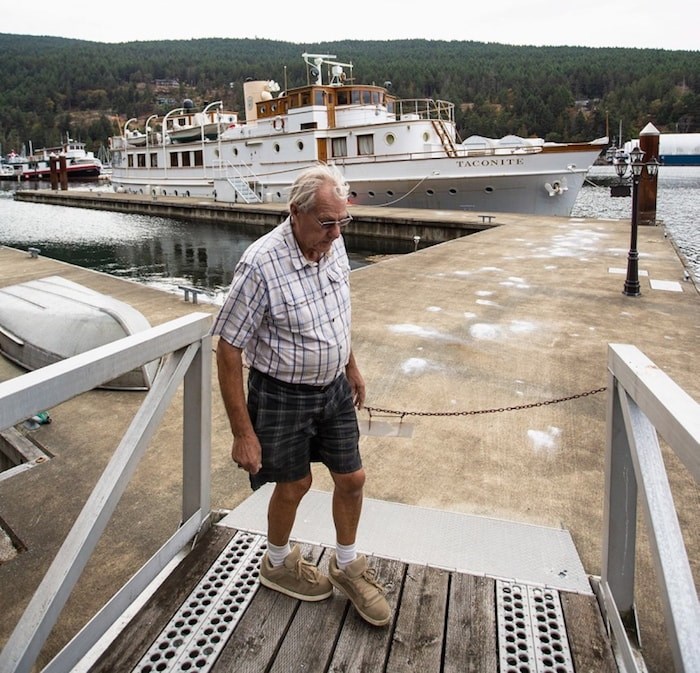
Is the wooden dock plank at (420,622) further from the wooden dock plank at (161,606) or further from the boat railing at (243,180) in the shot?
the boat railing at (243,180)

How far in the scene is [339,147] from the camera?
22.2 m

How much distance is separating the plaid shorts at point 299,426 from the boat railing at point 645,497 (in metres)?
0.82

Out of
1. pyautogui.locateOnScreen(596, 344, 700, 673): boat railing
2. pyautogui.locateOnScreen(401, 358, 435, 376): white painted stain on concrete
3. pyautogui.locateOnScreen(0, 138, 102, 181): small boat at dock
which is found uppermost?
pyautogui.locateOnScreen(0, 138, 102, 181): small boat at dock

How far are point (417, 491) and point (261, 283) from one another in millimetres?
1708

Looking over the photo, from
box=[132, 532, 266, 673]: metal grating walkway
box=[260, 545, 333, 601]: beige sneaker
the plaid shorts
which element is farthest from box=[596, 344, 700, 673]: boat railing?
box=[132, 532, 266, 673]: metal grating walkway

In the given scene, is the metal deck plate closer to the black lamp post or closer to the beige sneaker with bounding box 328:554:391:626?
the beige sneaker with bounding box 328:554:391:626

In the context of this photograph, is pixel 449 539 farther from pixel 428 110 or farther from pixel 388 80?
pixel 388 80

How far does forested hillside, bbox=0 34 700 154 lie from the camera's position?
81.2 meters

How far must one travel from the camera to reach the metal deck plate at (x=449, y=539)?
2236 millimetres

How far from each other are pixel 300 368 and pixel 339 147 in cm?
2160

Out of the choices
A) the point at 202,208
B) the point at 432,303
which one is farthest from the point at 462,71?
the point at 432,303

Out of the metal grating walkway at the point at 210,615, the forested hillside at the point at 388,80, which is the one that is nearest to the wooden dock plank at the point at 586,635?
the metal grating walkway at the point at 210,615

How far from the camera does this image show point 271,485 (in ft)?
9.66

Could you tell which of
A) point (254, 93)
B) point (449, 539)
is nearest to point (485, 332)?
point (449, 539)
